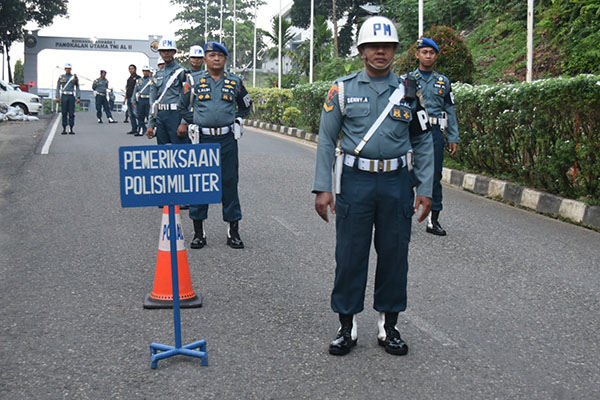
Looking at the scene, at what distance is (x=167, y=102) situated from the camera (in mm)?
10000

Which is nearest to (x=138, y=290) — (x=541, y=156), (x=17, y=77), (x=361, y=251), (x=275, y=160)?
(x=361, y=251)

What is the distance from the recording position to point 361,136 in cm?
463

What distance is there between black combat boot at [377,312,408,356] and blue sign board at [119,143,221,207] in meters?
1.29

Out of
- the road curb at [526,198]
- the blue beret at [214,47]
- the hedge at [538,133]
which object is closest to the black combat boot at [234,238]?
the blue beret at [214,47]

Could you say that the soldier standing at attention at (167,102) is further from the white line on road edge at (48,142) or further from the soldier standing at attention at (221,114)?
the white line on road edge at (48,142)

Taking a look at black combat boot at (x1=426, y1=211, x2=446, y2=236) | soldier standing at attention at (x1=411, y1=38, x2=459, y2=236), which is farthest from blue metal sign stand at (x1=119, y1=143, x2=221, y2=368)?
black combat boot at (x1=426, y1=211, x2=446, y2=236)

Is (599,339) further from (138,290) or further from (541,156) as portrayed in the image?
(541,156)

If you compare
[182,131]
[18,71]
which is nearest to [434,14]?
[182,131]

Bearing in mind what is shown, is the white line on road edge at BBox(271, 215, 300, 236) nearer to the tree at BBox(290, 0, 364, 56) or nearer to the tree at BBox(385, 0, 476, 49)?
the tree at BBox(385, 0, 476, 49)

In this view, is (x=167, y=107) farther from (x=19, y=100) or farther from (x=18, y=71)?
(x=18, y=71)

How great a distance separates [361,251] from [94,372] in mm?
1707

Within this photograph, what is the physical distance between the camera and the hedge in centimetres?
961

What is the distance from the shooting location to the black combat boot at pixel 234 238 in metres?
7.83

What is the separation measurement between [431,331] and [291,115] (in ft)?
67.7
